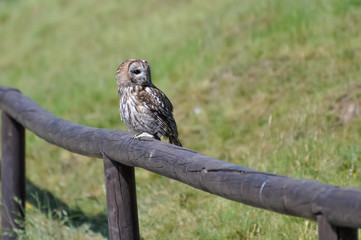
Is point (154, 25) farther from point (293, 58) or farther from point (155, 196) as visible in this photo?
point (155, 196)

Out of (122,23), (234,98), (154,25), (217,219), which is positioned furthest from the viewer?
(122,23)

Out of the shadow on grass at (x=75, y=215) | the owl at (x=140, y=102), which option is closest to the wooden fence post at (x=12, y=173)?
the shadow on grass at (x=75, y=215)

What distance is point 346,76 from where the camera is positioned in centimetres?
676

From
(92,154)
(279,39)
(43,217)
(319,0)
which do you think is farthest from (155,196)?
(319,0)

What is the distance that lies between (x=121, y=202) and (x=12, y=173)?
2.25m

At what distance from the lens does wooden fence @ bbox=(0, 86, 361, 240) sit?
A: 227 cm

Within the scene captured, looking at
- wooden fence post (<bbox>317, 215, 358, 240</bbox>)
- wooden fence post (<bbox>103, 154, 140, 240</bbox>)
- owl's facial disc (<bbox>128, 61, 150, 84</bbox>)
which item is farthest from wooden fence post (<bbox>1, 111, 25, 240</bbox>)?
wooden fence post (<bbox>317, 215, 358, 240</bbox>)

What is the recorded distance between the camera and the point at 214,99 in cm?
755

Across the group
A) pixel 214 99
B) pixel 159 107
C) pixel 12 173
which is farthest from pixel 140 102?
pixel 214 99

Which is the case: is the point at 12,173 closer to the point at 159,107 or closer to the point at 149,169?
the point at 159,107

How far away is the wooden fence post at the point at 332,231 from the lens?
A: 227 centimetres

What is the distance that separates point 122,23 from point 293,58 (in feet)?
16.3

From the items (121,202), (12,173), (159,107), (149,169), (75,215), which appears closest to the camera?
(149,169)

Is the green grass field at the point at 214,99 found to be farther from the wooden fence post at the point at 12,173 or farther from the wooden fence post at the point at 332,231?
the wooden fence post at the point at 332,231
